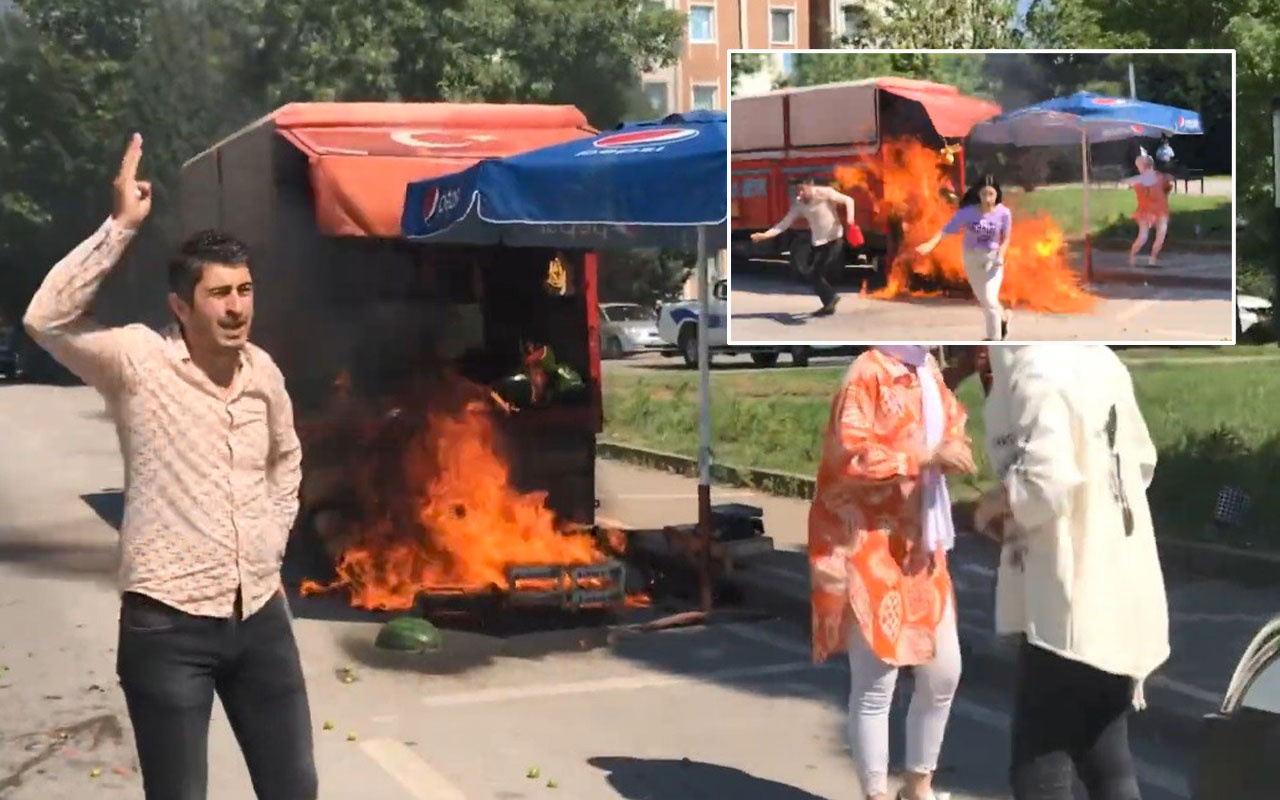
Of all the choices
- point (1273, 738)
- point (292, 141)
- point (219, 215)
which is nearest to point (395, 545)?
point (292, 141)

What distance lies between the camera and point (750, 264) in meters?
4.06

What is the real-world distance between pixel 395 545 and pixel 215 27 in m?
22.4

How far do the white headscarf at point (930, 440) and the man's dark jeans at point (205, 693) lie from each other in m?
1.90

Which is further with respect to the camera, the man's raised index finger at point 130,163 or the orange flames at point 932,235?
the man's raised index finger at point 130,163

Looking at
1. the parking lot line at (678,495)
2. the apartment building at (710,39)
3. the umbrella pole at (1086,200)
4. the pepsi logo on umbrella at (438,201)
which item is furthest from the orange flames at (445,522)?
the apartment building at (710,39)

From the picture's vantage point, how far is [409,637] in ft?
26.5

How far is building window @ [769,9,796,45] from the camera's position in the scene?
48.6 metres

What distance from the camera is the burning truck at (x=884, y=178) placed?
12.4ft

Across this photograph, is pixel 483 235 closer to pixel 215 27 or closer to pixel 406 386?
pixel 406 386

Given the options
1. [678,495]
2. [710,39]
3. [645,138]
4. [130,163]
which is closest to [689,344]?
[710,39]

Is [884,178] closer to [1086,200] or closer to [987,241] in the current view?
[987,241]

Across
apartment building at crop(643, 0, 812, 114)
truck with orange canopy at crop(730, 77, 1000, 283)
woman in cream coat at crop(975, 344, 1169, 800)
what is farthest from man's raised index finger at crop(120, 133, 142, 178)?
apartment building at crop(643, 0, 812, 114)

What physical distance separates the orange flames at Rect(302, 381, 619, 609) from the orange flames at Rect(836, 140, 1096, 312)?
5325 mm

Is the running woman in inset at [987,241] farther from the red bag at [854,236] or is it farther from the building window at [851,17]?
the building window at [851,17]
